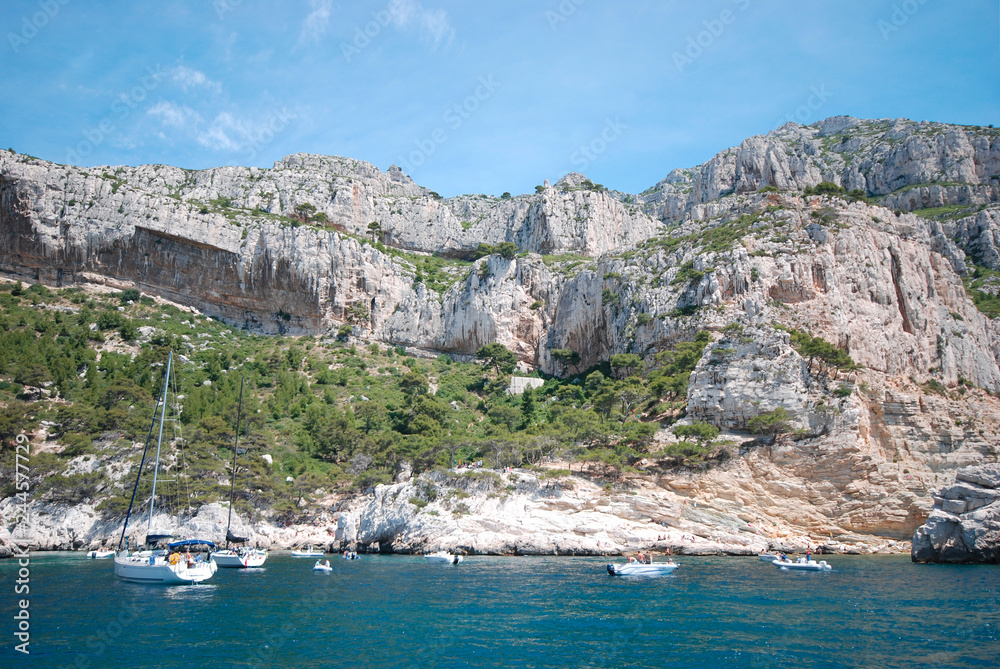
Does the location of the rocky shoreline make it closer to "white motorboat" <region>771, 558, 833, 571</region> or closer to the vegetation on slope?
the vegetation on slope

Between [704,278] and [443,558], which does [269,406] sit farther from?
[704,278]

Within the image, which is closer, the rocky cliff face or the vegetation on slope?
the rocky cliff face

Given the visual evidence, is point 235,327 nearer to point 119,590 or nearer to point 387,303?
point 387,303

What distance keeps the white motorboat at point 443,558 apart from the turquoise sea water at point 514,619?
12.2 ft

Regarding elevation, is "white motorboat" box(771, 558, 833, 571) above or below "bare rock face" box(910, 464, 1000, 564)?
below

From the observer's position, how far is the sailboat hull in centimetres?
2667

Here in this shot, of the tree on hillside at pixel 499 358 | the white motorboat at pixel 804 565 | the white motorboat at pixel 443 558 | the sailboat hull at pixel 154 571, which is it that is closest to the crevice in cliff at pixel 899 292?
the white motorboat at pixel 804 565

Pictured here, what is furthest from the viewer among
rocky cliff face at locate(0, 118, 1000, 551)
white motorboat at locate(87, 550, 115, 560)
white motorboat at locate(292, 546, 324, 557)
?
rocky cliff face at locate(0, 118, 1000, 551)

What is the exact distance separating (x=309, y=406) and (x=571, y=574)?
3339 centimetres

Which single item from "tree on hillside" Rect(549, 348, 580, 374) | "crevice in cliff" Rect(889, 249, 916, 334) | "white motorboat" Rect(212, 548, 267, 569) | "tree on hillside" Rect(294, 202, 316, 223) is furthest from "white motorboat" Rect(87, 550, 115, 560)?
"crevice in cliff" Rect(889, 249, 916, 334)

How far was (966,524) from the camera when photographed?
3278 cm

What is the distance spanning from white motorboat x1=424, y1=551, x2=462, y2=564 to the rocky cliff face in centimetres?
325

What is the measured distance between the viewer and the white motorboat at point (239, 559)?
1283 inches

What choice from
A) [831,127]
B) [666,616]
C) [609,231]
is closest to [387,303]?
[609,231]
